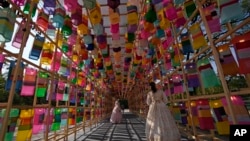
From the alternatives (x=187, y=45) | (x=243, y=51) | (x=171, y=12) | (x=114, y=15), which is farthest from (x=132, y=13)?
(x=243, y=51)

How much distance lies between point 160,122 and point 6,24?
348 cm

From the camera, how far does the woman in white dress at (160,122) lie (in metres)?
3.79

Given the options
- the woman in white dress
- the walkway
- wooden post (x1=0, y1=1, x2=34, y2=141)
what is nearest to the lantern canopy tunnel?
wooden post (x1=0, y1=1, x2=34, y2=141)

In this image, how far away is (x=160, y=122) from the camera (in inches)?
157

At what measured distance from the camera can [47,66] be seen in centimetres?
381

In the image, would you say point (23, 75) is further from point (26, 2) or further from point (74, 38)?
point (74, 38)

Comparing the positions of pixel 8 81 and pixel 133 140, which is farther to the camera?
pixel 133 140

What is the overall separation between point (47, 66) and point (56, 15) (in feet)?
3.74

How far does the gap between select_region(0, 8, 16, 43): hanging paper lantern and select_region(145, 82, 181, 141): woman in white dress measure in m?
3.31

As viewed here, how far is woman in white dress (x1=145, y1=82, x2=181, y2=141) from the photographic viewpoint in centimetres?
379

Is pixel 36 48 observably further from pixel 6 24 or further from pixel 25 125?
pixel 25 125

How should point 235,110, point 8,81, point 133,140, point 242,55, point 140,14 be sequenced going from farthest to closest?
point 140,14 → point 133,140 → point 8,81 → point 235,110 → point 242,55

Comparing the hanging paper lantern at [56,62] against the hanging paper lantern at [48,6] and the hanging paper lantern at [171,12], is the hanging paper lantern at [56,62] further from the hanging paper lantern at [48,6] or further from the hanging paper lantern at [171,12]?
the hanging paper lantern at [171,12]

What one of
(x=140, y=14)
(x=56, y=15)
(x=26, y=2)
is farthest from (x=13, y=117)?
(x=140, y=14)
